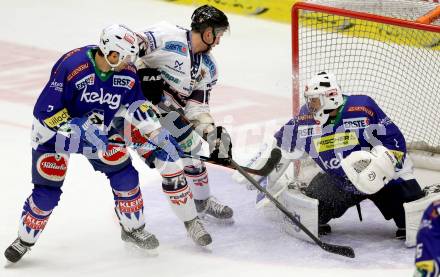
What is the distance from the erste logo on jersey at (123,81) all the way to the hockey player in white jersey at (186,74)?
1.45 ft

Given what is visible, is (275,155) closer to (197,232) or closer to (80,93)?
(197,232)

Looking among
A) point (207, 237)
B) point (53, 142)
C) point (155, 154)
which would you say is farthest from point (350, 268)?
point (53, 142)

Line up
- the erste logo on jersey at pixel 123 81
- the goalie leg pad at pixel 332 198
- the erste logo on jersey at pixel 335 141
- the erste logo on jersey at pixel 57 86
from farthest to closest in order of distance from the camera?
1. the goalie leg pad at pixel 332 198
2. the erste logo on jersey at pixel 335 141
3. the erste logo on jersey at pixel 123 81
4. the erste logo on jersey at pixel 57 86

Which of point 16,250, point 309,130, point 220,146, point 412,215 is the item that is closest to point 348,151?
point 309,130

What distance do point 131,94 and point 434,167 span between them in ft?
6.17

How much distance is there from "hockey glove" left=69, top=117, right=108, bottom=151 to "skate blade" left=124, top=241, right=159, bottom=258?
59 cm

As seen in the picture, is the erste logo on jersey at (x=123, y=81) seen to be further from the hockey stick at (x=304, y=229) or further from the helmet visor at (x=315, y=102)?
the helmet visor at (x=315, y=102)

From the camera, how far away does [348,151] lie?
549 cm

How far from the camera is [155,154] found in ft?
17.5

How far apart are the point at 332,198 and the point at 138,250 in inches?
39.1

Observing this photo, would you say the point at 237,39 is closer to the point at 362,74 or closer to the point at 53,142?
the point at 362,74

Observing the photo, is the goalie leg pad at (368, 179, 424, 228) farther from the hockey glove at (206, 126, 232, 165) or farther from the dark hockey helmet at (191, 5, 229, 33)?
the dark hockey helmet at (191, 5, 229, 33)

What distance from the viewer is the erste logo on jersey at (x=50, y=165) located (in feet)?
16.8

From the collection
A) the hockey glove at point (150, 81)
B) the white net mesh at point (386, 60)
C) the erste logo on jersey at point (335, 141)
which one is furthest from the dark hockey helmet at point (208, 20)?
the white net mesh at point (386, 60)
